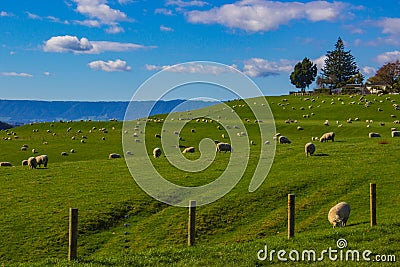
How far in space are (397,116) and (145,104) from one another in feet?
251

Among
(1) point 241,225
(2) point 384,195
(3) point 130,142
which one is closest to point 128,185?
(1) point 241,225

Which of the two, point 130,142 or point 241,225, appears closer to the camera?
point 241,225

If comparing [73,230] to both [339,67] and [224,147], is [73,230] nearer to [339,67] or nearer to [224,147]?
[224,147]

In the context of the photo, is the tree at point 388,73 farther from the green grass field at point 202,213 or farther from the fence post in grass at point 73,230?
the fence post in grass at point 73,230

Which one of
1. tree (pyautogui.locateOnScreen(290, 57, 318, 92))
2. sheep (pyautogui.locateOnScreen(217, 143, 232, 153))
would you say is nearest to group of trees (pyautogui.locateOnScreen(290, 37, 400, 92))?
tree (pyautogui.locateOnScreen(290, 57, 318, 92))

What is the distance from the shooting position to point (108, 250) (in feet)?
69.4

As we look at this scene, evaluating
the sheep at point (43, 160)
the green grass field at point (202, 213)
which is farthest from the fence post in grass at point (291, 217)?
the sheep at point (43, 160)

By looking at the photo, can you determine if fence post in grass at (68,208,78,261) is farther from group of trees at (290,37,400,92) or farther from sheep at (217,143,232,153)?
group of trees at (290,37,400,92)

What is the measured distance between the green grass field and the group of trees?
411 feet

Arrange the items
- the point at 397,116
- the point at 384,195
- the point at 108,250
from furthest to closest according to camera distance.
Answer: the point at 397,116
the point at 384,195
the point at 108,250

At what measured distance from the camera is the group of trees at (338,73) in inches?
6314

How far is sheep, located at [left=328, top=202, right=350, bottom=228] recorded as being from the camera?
2173 cm

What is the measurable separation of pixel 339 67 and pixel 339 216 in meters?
174

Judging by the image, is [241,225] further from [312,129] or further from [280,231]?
[312,129]
